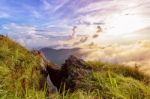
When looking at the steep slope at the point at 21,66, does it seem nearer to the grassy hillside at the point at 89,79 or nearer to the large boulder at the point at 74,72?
the grassy hillside at the point at 89,79

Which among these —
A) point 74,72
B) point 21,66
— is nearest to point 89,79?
point 74,72

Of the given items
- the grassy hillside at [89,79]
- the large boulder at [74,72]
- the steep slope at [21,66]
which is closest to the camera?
the grassy hillside at [89,79]

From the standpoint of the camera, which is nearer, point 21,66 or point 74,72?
point 21,66

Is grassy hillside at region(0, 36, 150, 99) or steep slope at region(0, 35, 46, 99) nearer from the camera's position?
grassy hillside at region(0, 36, 150, 99)

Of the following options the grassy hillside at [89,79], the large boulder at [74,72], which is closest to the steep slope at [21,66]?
the grassy hillside at [89,79]

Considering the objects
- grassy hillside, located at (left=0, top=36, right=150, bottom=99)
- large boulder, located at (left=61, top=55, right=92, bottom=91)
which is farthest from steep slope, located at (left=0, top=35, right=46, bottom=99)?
large boulder, located at (left=61, top=55, right=92, bottom=91)

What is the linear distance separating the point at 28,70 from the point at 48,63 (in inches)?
121

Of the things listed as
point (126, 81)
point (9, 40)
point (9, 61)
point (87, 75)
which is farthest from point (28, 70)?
point (9, 40)

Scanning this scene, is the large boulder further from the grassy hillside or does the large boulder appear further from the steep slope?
the steep slope

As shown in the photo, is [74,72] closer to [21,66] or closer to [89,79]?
[89,79]

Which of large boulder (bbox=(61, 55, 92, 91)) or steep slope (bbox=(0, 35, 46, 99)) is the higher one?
steep slope (bbox=(0, 35, 46, 99))

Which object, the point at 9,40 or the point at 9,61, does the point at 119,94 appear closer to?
the point at 9,61

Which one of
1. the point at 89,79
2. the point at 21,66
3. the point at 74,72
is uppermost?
the point at 21,66

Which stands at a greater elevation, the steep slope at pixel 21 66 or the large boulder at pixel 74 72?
the steep slope at pixel 21 66
